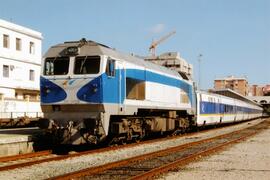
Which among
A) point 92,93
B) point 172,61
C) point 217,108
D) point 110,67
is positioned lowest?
point 217,108

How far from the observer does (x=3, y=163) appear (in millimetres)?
13219

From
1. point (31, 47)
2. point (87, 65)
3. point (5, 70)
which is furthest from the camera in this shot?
point (31, 47)

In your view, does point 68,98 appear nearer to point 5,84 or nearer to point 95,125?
point 95,125

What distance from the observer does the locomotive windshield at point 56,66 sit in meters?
16.5

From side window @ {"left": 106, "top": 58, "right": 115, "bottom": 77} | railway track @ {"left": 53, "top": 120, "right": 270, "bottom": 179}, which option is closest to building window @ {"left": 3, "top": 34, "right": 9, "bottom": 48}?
side window @ {"left": 106, "top": 58, "right": 115, "bottom": 77}

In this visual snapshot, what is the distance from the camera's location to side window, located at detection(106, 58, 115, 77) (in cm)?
1600

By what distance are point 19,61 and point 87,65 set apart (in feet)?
111

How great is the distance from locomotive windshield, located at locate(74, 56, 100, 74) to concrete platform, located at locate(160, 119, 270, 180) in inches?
206

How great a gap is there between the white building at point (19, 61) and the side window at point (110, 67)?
1078 inches

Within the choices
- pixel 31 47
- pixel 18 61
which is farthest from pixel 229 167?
pixel 31 47

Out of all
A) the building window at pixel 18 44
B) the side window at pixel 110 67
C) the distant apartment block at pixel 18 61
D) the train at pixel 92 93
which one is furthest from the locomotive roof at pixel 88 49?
the building window at pixel 18 44

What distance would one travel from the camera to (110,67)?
53.0ft

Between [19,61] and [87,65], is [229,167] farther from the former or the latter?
[19,61]

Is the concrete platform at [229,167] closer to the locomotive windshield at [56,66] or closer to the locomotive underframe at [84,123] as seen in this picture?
the locomotive underframe at [84,123]
